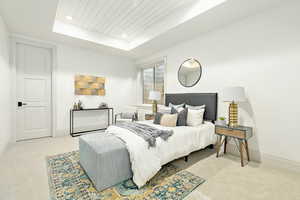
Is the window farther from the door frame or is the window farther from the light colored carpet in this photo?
the door frame

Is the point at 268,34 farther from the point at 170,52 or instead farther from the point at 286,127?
the point at 170,52

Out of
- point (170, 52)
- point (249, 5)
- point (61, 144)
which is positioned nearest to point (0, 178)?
point (61, 144)

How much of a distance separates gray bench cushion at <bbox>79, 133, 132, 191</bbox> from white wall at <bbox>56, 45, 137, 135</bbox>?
2.62 meters

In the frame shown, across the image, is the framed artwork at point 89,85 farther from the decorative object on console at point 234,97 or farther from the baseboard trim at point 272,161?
the baseboard trim at point 272,161

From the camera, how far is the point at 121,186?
5.67ft

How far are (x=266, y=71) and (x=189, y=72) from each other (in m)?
1.58

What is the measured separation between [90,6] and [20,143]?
3.50m

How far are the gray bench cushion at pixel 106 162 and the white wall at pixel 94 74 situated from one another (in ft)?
8.61

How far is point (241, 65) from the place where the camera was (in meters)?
2.71

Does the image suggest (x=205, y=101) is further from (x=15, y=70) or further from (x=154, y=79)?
(x=15, y=70)

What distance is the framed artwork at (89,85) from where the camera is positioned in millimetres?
4199

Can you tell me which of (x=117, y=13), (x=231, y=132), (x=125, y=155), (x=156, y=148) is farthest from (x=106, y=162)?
(x=117, y=13)

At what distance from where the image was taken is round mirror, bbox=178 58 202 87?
3.46 meters

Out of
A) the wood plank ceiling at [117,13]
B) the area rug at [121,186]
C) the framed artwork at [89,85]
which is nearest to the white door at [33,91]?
the framed artwork at [89,85]
